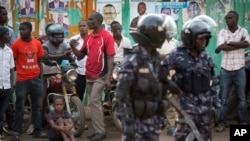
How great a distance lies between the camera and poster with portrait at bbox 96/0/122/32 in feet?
37.7

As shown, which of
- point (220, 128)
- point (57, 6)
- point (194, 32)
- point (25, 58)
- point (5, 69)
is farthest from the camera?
point (57, 6)

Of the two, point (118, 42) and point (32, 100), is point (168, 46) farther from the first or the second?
point (32, 100)

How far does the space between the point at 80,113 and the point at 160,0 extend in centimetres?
349

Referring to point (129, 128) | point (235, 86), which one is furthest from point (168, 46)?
point (129, 128)

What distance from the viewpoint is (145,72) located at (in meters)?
5.50

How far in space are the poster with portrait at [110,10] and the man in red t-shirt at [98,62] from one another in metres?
2.69

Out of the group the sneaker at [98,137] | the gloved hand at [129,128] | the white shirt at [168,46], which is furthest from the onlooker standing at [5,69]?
the gloved hand at [129,128]

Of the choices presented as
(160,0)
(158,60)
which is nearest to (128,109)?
(158,60)

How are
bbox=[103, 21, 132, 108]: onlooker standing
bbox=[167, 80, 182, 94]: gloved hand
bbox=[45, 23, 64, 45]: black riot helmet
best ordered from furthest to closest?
bbox=[103, 21, 132, 108]: onlooker standing < bbox=[45, 23, 64, 45]: black riot helmet < bbox=[167, 80, 182, 94]: gloved hand

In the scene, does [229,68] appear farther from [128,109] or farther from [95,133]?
[128,109]

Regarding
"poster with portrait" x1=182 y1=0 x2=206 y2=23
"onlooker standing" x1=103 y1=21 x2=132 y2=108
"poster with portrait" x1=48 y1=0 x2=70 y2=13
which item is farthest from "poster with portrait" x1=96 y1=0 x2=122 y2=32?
"onlooker standing" x1=103 y1=21 x2=132 y2=108

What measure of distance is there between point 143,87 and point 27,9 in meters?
6.79

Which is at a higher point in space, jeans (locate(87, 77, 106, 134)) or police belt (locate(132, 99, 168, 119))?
police belt (locate(132, 99, 168, 119))

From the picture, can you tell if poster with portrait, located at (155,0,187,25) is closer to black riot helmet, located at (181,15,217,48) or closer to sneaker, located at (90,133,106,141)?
sneaker, located at (90,133,106,141)
